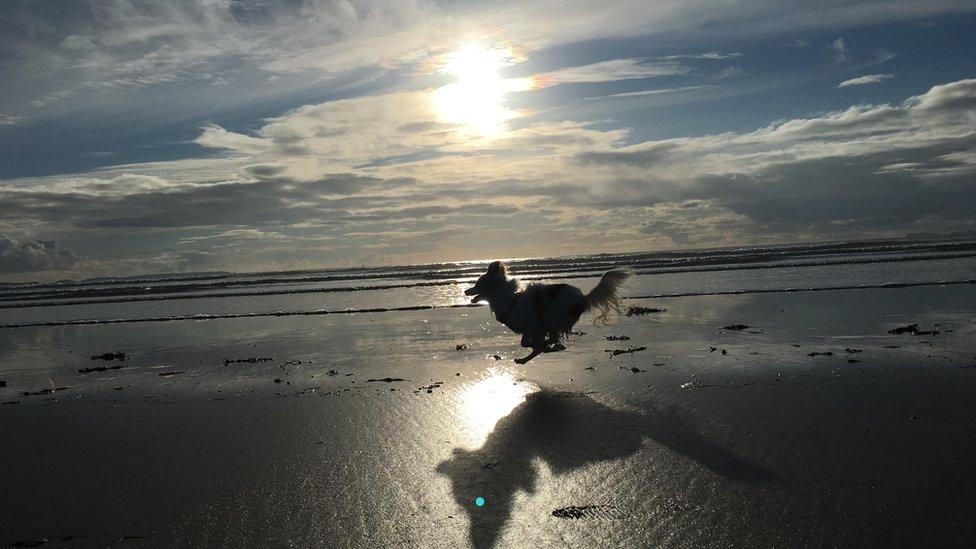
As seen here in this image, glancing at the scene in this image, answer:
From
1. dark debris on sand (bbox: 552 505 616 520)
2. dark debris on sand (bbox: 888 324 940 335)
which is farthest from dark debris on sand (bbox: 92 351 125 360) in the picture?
dark debris on sand (bbox: 888 324 940 335)

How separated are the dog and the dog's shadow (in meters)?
2.58

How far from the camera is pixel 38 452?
23.4ft

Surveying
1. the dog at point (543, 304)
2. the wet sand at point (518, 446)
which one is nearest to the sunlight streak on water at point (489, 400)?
the wet sand at point (518, 446)

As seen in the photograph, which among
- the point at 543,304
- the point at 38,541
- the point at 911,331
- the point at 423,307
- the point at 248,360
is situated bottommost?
the point at 423,307

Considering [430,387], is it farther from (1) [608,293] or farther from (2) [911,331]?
(2) [911,331]

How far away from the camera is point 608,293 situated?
11.0 m

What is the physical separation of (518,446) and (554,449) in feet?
1.27

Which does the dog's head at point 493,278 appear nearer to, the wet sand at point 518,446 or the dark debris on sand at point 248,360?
the wet sand at point 518,446

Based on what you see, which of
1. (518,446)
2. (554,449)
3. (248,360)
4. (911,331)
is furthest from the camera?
(248,360)

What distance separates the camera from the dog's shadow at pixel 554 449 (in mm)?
5129

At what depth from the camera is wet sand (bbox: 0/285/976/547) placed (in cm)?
461

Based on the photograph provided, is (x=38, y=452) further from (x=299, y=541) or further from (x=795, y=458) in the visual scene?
(x=795, y=458)

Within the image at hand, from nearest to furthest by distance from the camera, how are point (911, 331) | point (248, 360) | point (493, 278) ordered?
point (493, 278) → point (911, 331) → point (248, 360)

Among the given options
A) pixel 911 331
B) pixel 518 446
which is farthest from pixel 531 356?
pixel 911 331
